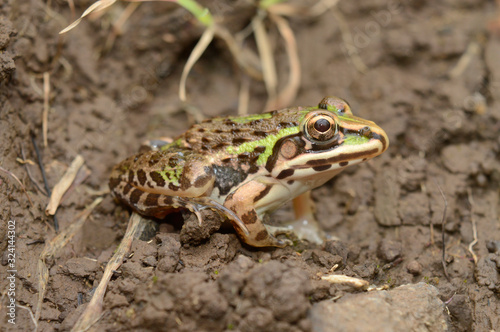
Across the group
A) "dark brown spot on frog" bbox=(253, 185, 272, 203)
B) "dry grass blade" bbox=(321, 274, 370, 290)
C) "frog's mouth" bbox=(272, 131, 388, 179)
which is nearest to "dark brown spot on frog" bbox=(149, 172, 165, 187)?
"dark brown spot on frog" bbox=(253, 185, 272, 203)

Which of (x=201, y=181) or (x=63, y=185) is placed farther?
(x=63, y=185)

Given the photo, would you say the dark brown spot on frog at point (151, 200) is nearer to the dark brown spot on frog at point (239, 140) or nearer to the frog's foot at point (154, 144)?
the frog's foot at point (154, 144)

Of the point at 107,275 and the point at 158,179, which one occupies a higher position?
the point at 158,179

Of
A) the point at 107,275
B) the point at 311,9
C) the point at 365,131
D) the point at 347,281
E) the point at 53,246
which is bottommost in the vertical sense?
the point at 347,281

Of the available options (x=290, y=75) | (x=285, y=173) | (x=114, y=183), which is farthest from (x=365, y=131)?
(x=290, y=75)

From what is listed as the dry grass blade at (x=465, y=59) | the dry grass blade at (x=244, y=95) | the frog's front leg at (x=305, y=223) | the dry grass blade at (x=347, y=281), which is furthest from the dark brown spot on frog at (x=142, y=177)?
the dry grass blade at (x=465, y=59)

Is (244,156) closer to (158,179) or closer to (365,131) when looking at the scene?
(158,179)

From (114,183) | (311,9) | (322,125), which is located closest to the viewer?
(322,125)
